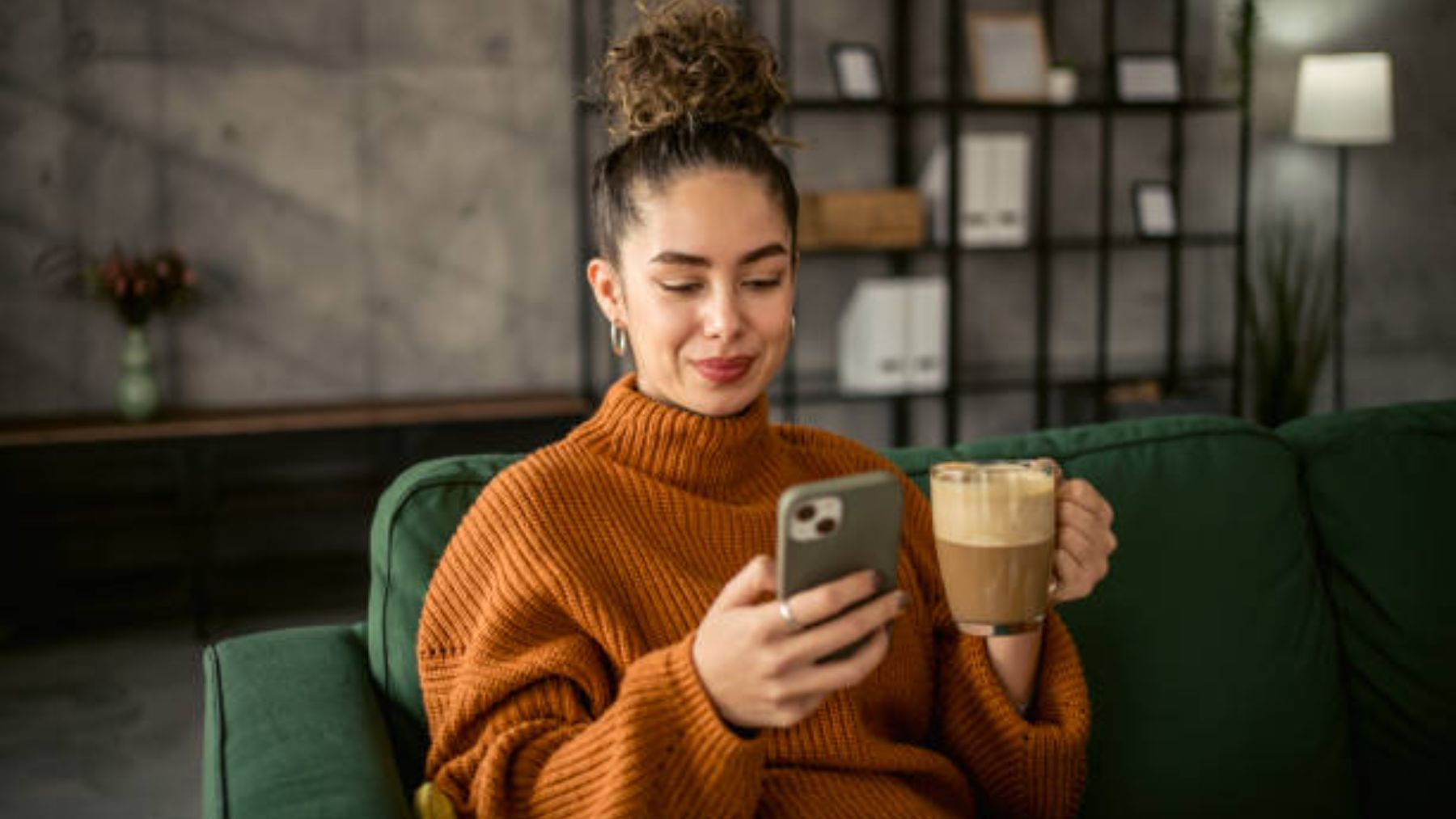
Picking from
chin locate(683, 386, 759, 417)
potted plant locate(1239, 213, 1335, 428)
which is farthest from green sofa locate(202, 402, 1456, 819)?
potted plant locate(1239, 213, 1335, 428)

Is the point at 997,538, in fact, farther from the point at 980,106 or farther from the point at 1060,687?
the point at 980,106

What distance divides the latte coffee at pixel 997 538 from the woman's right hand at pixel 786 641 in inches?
6.6

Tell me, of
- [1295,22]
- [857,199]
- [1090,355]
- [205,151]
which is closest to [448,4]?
[205,151]

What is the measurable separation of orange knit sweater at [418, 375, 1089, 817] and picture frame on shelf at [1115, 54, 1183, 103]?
3576 mm

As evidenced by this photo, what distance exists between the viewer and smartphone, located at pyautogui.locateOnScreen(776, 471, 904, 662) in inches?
32.8

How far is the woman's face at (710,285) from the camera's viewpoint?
1199mm

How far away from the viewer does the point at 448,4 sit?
407cm

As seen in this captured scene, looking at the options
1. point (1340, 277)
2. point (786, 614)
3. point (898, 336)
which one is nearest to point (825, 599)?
point (786, 614)

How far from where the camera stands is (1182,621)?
1.55 m

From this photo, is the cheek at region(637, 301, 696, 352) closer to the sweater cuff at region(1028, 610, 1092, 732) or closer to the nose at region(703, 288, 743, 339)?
the nose at region(703, 288, 743, 339)

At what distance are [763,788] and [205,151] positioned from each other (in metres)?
3.45

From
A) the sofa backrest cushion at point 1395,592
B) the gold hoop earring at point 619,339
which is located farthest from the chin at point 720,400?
the sofa backrest cushion at point 1395,592

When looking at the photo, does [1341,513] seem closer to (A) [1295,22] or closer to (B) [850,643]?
(B) [850,643]

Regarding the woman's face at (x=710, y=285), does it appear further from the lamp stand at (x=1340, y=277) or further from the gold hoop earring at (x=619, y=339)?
the lamp stand at (x=1340, y=277)
